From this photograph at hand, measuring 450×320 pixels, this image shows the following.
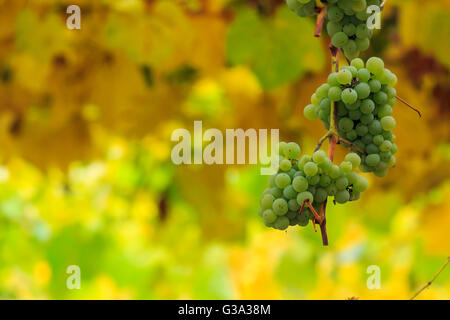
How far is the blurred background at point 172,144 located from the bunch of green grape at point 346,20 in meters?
0.16

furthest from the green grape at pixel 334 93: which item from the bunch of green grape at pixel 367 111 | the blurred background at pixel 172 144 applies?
the blurred background at pixel 172 144

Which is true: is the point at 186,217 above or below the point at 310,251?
above

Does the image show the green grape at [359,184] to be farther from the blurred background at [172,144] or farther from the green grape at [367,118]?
the blurred background at [172,144]

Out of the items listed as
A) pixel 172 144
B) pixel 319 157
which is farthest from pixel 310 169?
pixel 172 144

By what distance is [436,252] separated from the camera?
1.04 metres

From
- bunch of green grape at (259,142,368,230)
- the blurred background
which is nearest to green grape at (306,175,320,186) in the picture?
bunch of green grape at (259,142,368,230)

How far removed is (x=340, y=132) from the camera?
0.82ft

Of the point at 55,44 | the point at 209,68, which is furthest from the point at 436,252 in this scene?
the point at 55,44

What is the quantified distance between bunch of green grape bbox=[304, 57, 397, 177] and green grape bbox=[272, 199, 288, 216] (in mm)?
43

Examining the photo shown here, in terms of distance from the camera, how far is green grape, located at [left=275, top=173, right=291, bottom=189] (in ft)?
0.76

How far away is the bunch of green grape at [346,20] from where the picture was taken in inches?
10.0

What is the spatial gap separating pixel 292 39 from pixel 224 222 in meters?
0.65

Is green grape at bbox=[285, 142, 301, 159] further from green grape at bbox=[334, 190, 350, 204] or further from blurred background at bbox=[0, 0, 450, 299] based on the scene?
blurred background at bbox=[0, 0, 450, 299]
